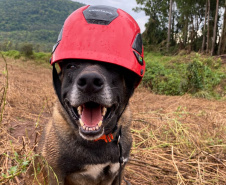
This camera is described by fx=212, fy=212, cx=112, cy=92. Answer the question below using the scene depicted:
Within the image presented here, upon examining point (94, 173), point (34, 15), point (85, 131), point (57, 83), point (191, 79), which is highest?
point (57, 83)

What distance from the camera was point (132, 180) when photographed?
2.90 m

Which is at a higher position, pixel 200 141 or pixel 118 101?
pixel 118 101

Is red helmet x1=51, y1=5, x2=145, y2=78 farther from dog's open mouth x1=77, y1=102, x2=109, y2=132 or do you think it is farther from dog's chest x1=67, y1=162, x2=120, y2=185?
dog's chest x1=67, y1=162, x2=120, y2=185

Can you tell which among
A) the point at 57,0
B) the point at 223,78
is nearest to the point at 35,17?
the point at 57,0

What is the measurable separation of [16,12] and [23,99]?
18510 centimetres

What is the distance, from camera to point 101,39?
1874 mm

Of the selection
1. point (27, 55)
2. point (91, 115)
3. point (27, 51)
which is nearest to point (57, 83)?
point (91, 115)

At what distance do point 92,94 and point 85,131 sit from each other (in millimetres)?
334

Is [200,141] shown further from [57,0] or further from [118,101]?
[57,0]

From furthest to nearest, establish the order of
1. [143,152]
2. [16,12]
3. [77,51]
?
[16,12]
[143,152]
[77,51]

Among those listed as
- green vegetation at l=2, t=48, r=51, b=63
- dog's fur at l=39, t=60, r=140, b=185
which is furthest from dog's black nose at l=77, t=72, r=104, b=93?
green vegetation at l=2, t=48, r=51, b=63

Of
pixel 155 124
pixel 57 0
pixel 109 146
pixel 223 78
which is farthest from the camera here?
pixel 57 0

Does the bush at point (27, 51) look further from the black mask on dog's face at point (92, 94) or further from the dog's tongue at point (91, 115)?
the dog's tongue at point (91, 115)

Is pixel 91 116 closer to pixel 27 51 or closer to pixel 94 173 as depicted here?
pixel 94 173
